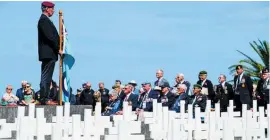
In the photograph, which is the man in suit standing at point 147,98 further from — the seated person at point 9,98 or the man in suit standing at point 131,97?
the seated person at point 9,98

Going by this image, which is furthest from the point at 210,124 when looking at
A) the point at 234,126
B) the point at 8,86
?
the point at 8,86

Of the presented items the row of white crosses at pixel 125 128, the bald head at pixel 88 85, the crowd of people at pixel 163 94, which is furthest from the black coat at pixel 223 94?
the row of white crosses at pixel 125 128

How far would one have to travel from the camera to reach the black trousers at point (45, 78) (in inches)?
612

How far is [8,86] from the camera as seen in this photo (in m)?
18.6

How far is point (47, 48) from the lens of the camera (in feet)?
51.3

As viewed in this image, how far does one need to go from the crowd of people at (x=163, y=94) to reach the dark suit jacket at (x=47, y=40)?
944mm

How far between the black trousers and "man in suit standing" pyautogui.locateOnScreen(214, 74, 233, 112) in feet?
20.2

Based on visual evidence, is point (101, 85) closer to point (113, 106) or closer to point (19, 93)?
point (19, 93)

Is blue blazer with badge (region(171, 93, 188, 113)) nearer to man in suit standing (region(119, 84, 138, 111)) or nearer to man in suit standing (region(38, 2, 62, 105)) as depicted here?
man in suit standing (region(119, 84, 138, 111))

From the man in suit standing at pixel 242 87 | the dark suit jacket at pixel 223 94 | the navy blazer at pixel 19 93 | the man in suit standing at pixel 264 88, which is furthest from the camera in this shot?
the man in suit standing at pixel 242 87

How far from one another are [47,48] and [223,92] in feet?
21.5

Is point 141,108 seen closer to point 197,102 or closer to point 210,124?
point 197,102

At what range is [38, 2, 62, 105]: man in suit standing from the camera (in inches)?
613

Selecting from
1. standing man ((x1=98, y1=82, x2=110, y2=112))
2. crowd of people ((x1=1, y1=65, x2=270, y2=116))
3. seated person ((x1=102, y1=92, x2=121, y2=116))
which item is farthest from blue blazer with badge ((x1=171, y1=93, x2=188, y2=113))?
standing man ((x1=98, y1=82, x2=110, y2=112))
